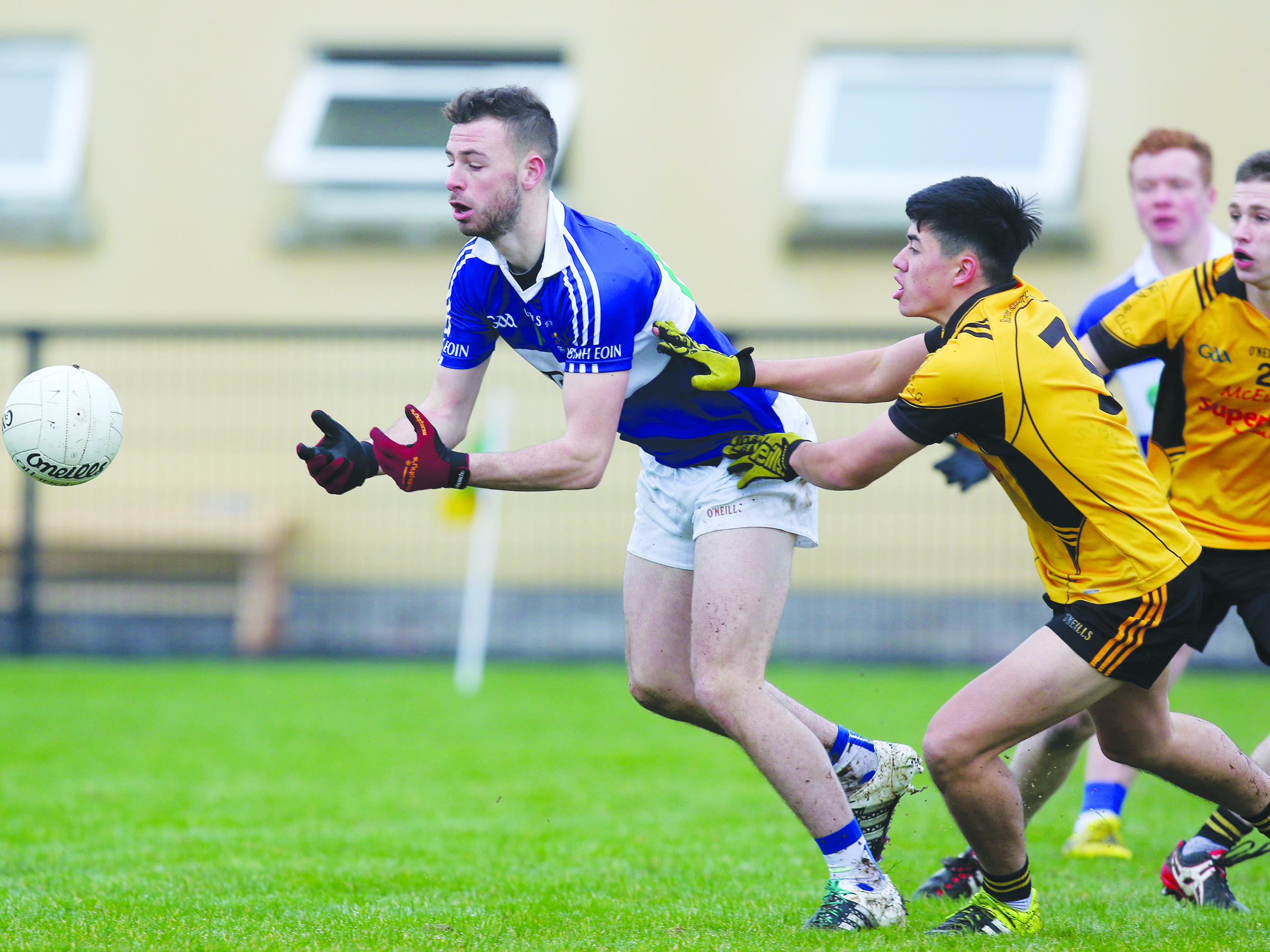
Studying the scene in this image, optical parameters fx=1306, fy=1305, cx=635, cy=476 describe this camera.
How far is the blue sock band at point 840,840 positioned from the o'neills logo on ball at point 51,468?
247 centimetres

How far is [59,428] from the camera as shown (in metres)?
3.96

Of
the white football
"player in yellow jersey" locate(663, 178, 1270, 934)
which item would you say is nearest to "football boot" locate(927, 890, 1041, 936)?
"player in yellow jersey" locate(663, 178, 1270, 934)

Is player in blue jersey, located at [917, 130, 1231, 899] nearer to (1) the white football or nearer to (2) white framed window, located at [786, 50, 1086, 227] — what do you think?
(1) the white football

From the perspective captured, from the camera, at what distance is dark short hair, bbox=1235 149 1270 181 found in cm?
380

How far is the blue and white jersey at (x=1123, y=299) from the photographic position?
198 inches

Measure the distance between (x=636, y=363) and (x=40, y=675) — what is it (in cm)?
744

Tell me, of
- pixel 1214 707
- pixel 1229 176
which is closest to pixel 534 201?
pixel 1214 707

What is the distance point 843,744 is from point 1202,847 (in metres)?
1.20

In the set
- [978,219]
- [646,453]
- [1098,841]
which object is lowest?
[1098,841]

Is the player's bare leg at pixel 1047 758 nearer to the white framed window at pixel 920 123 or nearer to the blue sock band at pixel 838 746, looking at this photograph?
the blue sock band at pixel 838 746

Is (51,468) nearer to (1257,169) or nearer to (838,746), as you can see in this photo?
(838,746)

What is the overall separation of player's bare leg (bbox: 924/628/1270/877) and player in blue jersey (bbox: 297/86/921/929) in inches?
14.9

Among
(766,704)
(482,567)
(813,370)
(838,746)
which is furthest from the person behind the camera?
(482,567)

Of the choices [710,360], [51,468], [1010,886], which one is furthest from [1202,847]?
[51,468]
